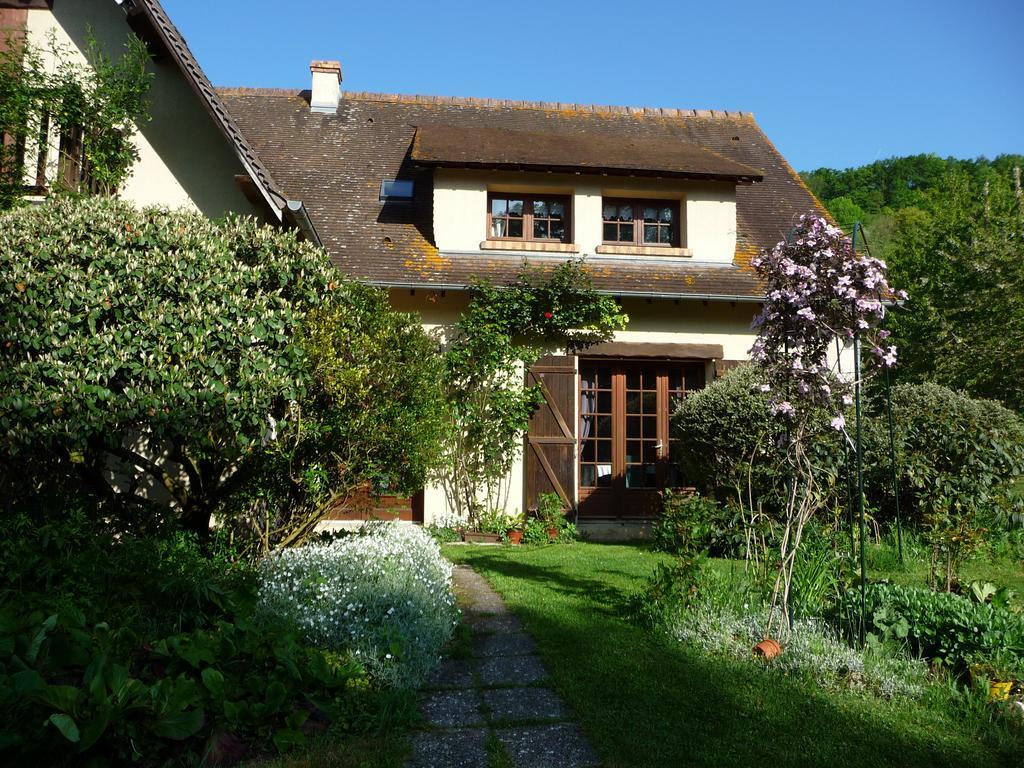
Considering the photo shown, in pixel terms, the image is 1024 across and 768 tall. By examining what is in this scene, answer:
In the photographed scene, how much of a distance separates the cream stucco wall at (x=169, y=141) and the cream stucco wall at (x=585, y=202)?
8.61ft

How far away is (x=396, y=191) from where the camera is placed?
11039 mm

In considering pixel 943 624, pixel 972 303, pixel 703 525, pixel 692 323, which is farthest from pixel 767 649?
pixel 972 303

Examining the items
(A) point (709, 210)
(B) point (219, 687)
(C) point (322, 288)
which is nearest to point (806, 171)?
(A) point (709, 210)

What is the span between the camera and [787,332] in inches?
175

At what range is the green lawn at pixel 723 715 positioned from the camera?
3086 mm

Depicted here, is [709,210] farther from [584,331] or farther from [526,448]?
[526,448]

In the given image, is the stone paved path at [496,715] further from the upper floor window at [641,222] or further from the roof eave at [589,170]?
the upper floor window at [641,222]

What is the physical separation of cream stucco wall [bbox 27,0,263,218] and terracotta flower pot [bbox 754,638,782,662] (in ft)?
22.3

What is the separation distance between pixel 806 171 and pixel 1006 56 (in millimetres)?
31107

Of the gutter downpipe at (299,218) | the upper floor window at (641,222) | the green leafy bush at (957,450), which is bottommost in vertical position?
the green leafy bush at (957,450)

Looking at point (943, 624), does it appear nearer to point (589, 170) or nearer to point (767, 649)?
point (767, 649)

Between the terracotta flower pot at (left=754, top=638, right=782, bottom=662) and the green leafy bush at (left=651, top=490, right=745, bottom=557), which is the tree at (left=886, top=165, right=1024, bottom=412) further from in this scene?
the terracotta flower pot at (left=754, top=638, right=782, bottom=662)

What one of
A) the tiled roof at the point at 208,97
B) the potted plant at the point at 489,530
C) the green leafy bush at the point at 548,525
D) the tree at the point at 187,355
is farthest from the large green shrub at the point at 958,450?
the tiled roof at the point at 208,97

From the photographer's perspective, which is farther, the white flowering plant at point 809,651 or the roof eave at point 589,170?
the roof eave at point 589,170
